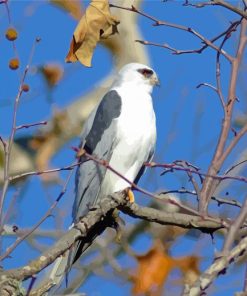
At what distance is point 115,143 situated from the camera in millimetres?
4258

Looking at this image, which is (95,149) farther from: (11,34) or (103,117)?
(11,34)

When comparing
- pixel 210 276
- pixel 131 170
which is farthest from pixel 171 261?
pixel 210 276

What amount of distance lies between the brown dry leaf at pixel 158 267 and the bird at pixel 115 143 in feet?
1.85

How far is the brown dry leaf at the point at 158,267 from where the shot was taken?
4.60 m

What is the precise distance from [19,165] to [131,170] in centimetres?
194

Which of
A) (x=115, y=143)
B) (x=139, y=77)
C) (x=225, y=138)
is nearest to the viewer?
(x=225, y=138)

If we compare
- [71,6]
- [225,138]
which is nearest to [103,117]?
[225,138]

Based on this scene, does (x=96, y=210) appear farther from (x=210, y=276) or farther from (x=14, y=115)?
(x=210, y=276)

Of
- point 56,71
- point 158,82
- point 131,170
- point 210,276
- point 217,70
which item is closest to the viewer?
point 210,276

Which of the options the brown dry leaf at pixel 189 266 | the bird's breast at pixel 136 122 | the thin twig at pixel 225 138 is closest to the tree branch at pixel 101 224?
the thin twig at pixel 225 138

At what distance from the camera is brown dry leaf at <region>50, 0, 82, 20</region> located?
17.6ft

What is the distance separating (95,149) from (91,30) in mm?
1053

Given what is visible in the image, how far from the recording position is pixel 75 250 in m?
3.50

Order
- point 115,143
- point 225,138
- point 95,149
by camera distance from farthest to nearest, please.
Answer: point 115,143 < point 95,149 < point 225,138
